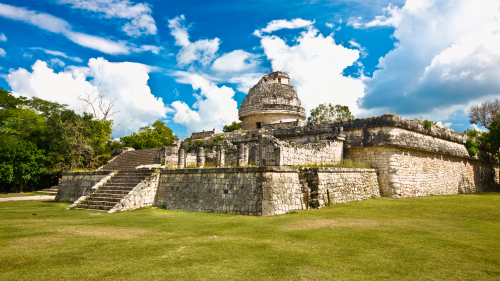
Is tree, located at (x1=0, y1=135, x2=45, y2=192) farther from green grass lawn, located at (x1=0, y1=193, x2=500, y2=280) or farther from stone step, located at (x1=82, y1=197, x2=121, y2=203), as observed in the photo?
green grass lawn, located at (x1=0, y1=193, x2=500, y2=280)

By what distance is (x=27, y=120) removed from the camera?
26750 mm

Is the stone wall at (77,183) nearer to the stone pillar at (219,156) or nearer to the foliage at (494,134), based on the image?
the stone pillar at (219,156)

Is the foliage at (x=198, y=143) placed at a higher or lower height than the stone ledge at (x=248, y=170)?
higher

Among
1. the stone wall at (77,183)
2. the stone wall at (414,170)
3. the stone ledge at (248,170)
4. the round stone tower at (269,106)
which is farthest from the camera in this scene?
the round stone tower at (269,106)

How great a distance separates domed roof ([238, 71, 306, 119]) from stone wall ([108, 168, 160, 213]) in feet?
34.6

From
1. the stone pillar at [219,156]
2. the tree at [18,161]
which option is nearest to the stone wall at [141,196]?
the stone pillar at [219,156]

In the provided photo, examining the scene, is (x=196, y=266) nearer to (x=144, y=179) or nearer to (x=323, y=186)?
(x=323, y=186)

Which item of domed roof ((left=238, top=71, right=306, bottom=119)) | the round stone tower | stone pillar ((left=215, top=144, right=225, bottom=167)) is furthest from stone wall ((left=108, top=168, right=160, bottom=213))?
domed roof ((left=238, top=71, right=306, bottom=119))

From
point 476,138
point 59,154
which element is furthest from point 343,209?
point 59,154

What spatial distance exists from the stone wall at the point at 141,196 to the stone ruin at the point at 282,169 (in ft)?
0.13

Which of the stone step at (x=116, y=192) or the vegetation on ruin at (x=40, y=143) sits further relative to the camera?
the vegetation on ruin at (x=40, y=143)

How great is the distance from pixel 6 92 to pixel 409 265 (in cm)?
3435

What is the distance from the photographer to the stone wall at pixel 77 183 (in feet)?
52.5

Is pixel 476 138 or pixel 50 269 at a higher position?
pixel 476 138
